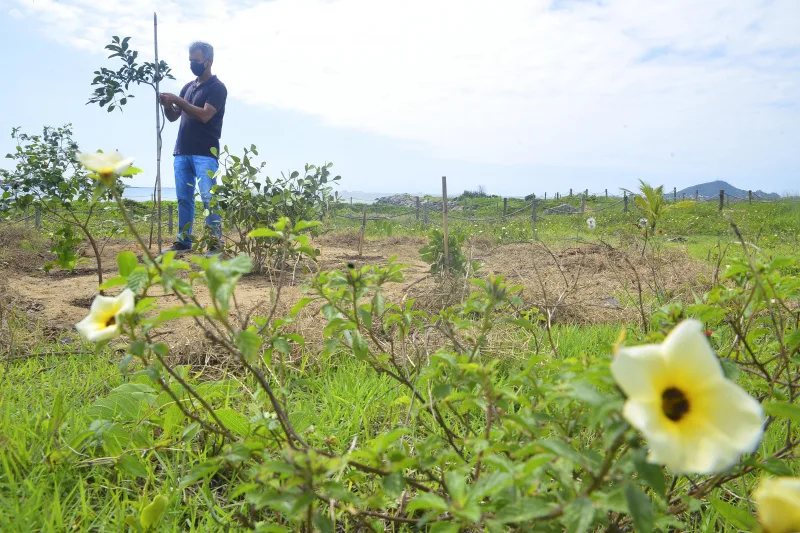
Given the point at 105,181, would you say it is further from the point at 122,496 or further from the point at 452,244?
the point at 452,244

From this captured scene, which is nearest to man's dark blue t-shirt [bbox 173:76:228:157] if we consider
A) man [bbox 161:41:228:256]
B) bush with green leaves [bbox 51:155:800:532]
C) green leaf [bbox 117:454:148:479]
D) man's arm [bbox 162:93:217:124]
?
man [bbox 161:41:228:256]

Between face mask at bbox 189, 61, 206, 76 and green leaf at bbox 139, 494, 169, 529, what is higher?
face mask at bbox 189, 61, 206, 76

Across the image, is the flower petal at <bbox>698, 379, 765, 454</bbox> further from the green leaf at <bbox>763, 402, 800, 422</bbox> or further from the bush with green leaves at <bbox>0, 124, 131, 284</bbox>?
the bush with green leaves at <bbox>0, 124, 131, 284</bbox>

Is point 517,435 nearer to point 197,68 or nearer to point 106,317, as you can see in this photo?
point 106,317

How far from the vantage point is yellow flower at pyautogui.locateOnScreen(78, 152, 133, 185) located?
0.83m

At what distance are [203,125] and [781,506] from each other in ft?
19.7

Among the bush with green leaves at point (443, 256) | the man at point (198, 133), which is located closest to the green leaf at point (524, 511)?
the bush with green leaves at point (443, 256)

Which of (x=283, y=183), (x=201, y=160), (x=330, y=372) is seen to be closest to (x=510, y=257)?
(x=283, y=183)

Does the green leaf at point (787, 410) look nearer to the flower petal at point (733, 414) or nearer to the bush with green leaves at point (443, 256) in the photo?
the flower petal at point (733, 414)

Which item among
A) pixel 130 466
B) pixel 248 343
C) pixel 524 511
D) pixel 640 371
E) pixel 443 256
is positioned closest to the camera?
pixel 640 371

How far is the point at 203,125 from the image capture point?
5.73 m

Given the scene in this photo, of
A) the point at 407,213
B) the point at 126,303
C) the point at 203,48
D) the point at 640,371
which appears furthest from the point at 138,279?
the point at 407,213

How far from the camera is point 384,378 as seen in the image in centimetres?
227

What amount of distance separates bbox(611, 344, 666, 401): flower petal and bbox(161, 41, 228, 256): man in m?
5.25
